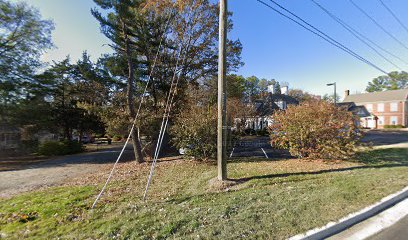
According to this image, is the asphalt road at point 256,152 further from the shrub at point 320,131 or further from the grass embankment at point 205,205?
the grass embankment at point 205,205

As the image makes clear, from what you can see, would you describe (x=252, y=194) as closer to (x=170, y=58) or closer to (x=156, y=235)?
(x=156, y=235)

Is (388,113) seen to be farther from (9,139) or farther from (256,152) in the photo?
(9,139)

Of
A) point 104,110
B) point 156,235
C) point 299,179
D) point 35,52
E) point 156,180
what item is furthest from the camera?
point 35,52

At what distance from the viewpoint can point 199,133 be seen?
10.0 m

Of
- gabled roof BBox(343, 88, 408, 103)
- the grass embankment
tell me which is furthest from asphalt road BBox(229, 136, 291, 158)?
gabled roof BBox(343, 88, 408, 103)

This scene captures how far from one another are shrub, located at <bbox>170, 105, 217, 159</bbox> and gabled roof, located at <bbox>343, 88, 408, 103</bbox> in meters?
49.7

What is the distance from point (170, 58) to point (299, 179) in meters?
13.5

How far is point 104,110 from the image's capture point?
12156 mm

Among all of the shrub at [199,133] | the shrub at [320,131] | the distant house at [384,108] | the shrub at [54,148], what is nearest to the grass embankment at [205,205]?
the shrub at [320,131]

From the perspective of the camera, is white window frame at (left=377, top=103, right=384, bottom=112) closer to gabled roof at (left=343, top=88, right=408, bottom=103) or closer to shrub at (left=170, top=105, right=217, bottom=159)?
gabled roof at (left=343, top=88, right=408, bottom=103)

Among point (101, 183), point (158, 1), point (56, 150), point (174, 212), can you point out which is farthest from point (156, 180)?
point (56, 150)

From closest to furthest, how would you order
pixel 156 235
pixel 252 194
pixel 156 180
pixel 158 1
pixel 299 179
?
pixel 156 235 < pixel 252 194 < pixel 299 179 < pixel 156 180 < pixel 158 1

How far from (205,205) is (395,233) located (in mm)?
3487

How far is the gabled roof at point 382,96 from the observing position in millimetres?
42562
